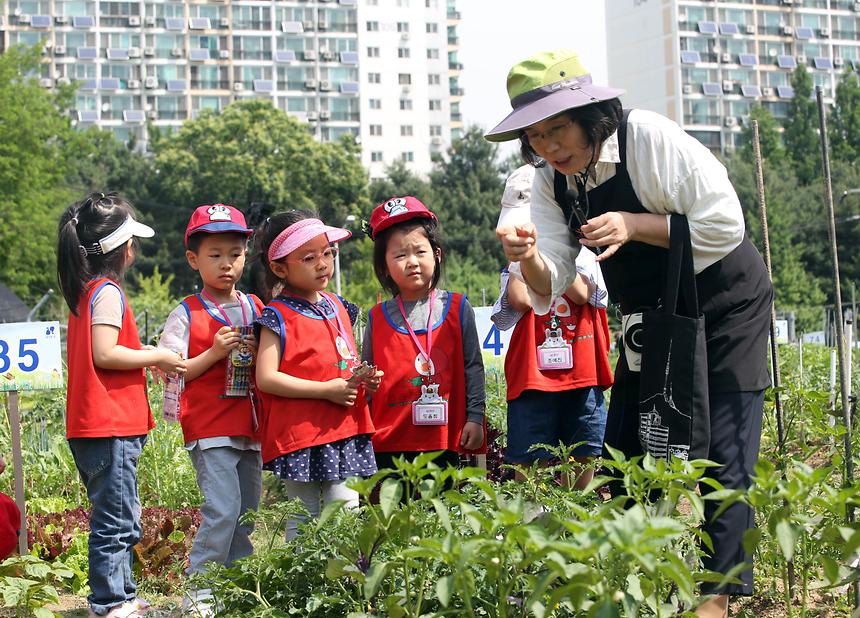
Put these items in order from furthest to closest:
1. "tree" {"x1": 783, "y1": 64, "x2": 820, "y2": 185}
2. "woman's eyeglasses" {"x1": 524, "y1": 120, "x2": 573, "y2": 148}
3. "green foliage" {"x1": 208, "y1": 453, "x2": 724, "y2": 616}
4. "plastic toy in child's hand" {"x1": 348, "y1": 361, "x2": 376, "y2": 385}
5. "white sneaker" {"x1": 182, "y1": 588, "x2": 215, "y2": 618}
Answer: "tree" {"x1": 783, "y1": 64, "x2": 820, "y2": 185} → "plastic toy in child's hand" {"x1": 348, "y1": 361, "x2": 376, "y2": 385} → "woman's eyeglasses" {"x1": 524, "y1": 120, "x2": 573, "y2": 148} → "white sneaker" {"x1": 182, "y1": 588, "x2": 215, "y2": 618} → "green foliage" {"x1": 208, "y1": 453, "x2": 724, "y2": 616}

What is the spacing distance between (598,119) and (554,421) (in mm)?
1657

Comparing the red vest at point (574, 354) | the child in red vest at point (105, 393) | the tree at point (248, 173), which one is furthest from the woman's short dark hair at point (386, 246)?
the tree at point (248, 173)

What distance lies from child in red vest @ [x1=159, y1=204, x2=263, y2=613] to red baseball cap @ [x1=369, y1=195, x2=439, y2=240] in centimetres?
50

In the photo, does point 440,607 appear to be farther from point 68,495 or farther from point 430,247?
point 68,495

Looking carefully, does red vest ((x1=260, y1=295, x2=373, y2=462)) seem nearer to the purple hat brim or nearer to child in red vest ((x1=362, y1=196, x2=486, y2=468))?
child in red vest ((x1=362, y1=196, x2=486, y2=468))

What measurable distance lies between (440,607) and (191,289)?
46.5 m

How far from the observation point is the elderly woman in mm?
2688

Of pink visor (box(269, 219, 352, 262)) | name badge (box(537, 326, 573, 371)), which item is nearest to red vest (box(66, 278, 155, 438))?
pink visor (box(269, 219, 352, 262))

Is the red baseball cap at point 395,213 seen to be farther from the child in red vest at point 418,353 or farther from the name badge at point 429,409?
the name badge at point 429,409

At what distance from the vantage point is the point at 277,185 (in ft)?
157

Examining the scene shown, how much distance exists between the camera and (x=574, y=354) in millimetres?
4098

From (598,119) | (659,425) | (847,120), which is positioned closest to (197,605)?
(659,425)

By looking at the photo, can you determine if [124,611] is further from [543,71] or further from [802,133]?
[802,133]

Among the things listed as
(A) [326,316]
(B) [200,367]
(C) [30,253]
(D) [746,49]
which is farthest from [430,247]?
(D) [746,49]
